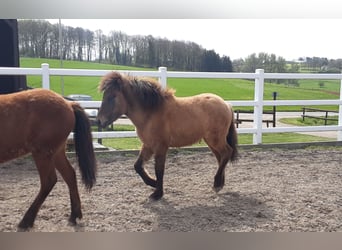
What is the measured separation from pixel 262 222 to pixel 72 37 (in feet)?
7.11

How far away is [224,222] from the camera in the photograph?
2672 mm

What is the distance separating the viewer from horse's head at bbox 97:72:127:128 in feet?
9.91

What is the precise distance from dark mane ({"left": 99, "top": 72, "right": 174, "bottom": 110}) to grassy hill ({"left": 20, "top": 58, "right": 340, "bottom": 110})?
0.30 metres

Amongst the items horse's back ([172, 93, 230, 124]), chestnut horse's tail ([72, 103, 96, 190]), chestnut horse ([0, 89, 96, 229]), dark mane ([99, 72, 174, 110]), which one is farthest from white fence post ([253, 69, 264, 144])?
chestnut horse ([0, 89, 96, 229])

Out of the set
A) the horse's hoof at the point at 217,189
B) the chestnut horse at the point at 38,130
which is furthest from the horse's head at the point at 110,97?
the horse's hoof at the point at 217,189

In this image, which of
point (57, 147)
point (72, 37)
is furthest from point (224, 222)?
point (72, 37)

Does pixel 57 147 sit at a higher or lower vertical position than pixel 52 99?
lower

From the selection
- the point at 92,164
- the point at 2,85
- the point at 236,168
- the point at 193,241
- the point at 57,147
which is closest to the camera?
the point at 193,241

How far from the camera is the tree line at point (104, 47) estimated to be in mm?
2912

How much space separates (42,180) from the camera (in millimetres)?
2520

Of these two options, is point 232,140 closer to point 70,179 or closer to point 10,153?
point 70,179

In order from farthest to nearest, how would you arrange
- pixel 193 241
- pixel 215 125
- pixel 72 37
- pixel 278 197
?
1. pixel 215 125
2. pixel 278 197
3. pixel 72 37
4. pixel 193 241

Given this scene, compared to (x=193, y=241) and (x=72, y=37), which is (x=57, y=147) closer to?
(x=72, y=37)

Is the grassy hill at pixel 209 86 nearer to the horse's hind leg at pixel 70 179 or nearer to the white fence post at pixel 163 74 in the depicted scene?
the white fence post at pixel 163 74
